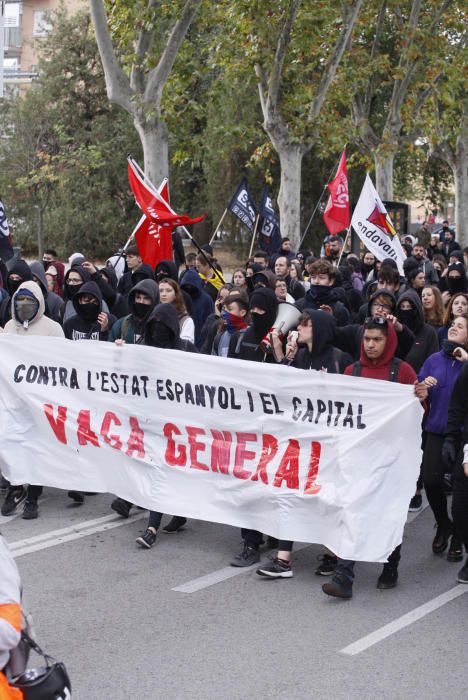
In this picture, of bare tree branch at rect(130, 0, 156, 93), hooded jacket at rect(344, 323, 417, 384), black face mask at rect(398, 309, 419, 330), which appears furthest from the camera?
bare tree branch at rect(130, 0, 156, 93)

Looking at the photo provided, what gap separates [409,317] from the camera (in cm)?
877

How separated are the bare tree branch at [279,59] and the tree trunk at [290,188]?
1.02 m

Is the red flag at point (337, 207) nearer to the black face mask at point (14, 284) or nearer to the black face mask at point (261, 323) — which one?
the black face mask at point (14, 284)

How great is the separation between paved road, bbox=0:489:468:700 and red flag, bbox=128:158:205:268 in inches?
190

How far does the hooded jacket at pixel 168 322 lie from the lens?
315 inches

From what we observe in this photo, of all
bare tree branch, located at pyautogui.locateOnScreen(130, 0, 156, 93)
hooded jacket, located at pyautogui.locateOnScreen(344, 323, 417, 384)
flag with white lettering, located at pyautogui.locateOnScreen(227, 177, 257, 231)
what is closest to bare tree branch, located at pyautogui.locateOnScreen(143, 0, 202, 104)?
bare tree branch, located at pyautogui.locateOnScreen(130, 0, 156, 93)

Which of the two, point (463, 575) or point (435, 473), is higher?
point (435, 473)

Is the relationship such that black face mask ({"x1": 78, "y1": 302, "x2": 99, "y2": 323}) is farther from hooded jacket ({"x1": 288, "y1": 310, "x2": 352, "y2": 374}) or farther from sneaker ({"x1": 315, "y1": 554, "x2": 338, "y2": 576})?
sneaker ({"x1": 315, "y1": 554, "x2": 338, "y2": 576})

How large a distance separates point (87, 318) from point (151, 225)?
3392 millimetres

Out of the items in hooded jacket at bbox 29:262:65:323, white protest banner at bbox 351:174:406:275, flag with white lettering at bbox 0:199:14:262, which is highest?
white protest banner at bbox 351:174:406:275

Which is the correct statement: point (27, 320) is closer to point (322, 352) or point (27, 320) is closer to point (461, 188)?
point (322, 352)

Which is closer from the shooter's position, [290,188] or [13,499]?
[13,499]

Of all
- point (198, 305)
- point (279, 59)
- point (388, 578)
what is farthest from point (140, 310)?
point (279, 59)

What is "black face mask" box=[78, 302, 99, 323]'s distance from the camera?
30.0 ft
